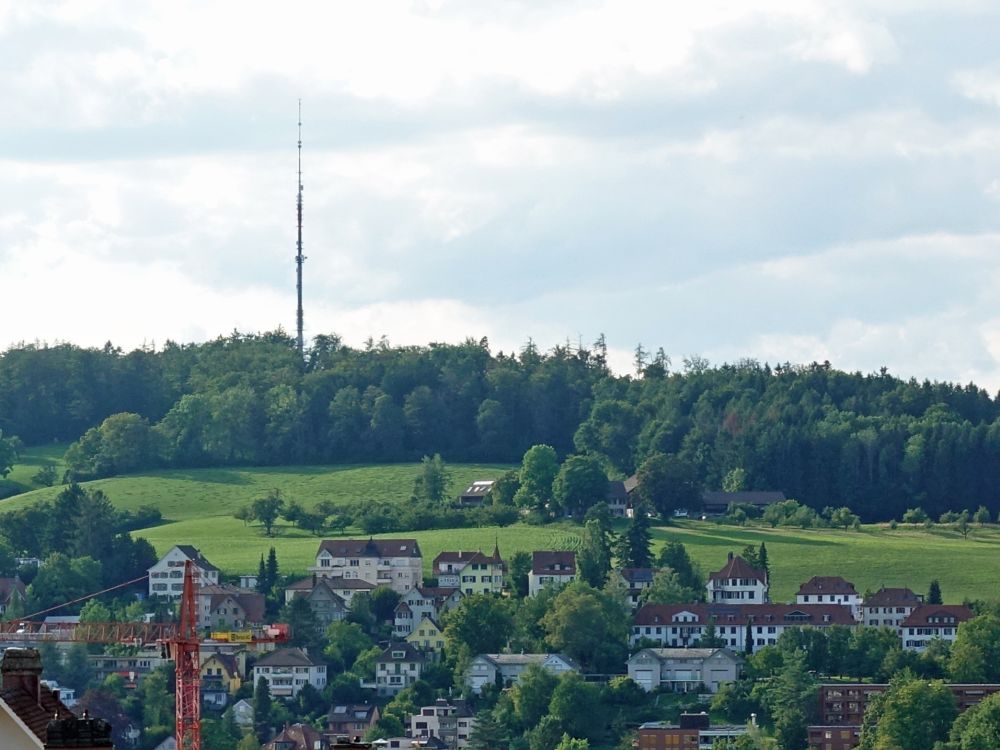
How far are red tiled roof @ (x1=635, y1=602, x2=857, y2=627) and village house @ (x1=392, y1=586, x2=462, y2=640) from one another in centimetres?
1188

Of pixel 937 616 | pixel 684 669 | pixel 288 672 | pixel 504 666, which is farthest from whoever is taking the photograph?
pixel 937 616

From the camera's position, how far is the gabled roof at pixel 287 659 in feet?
531

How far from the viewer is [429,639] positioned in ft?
563

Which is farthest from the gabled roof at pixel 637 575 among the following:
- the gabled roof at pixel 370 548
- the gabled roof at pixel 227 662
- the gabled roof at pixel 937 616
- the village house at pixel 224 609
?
the gabled roof at pixel 227 662

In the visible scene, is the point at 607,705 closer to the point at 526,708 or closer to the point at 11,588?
the point at 526,708

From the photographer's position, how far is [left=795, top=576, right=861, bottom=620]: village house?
578 feet

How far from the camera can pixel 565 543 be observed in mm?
192875

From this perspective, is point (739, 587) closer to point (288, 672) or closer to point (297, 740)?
point (288, 672)

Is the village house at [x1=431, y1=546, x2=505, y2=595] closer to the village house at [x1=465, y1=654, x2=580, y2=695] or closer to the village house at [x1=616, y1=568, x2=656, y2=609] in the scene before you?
the village house at [x1=616, y1=568, x2=656, y2=609]

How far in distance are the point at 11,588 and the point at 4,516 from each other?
49.3 ft

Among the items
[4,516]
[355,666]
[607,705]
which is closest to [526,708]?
[607,705]

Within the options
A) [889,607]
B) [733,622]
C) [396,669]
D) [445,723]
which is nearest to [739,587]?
[733,622]

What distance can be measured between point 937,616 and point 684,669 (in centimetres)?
1678

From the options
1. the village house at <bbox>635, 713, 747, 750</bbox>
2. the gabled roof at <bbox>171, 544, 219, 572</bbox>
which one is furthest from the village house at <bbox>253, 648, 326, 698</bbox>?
the village house at <bbox>635, 713, 747, 750</bbox>
